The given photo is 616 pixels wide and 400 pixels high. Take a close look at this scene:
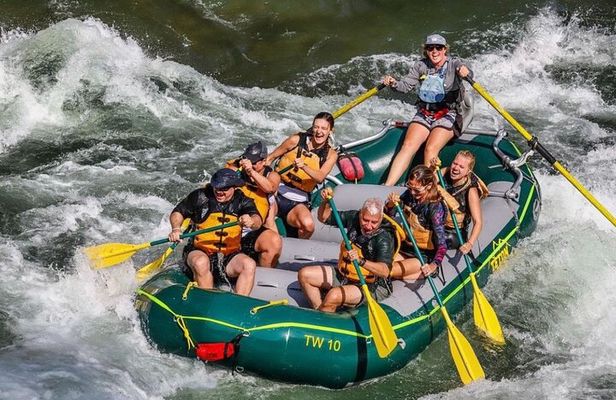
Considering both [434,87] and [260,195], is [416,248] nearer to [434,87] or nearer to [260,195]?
[260,195]

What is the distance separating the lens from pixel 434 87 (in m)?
8.63

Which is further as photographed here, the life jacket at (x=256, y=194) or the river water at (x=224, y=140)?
the life jacket at (x=256, y=194)

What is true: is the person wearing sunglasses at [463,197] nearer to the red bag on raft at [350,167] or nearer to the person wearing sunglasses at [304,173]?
the person wearing sunglasses at [304,173]

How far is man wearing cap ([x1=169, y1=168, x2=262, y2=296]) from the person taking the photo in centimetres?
689

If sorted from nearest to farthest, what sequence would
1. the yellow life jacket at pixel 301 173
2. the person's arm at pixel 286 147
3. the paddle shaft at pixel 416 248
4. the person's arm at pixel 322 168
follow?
the paddle shaft at pixel 416 248 < the person's arm at pixel 322 168 < the yellow life jacket at pixel 301 173 < the person's arm at pixel 286 147

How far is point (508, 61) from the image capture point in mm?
12906

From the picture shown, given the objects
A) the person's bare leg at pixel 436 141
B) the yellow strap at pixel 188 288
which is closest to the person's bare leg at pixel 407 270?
the yellow strap at pixel 188 288

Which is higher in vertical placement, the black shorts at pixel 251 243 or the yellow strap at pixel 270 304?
the black shorts at pixel 251 243

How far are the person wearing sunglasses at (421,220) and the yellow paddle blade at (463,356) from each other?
423 mm

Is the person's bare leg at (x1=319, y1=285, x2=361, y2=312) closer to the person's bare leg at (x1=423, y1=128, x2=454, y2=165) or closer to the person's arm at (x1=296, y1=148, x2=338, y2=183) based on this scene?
the person's arm at (x1=296, y1=148, x2=338, y2=183)

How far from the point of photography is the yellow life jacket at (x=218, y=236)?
7.00 m

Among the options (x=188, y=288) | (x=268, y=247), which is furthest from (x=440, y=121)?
(x=188, y=288)

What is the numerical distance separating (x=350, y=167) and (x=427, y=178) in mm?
1433

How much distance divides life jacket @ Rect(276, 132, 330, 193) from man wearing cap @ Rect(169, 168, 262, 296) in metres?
0.84
